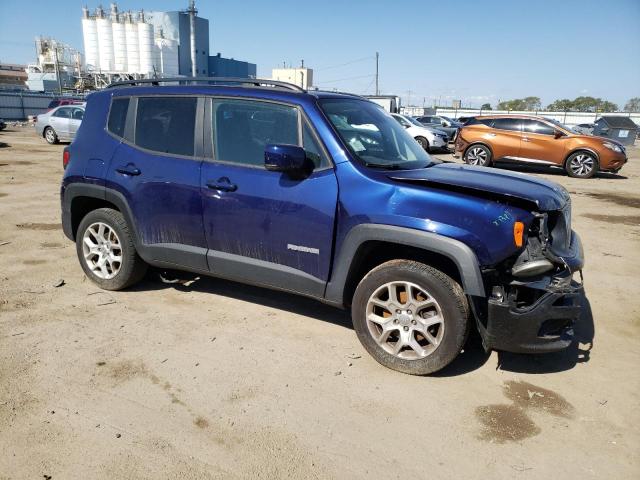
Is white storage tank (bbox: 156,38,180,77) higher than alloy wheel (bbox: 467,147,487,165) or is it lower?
higher

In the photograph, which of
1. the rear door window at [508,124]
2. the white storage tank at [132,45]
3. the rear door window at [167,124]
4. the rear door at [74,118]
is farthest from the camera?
the white storage tank at [132,45]

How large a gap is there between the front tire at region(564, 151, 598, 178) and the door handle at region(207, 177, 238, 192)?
523 inches

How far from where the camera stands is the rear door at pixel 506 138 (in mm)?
14398

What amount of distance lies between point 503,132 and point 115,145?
12850mm

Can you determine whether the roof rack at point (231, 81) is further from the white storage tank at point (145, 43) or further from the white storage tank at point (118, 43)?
the white storage tank at point (118, 43)

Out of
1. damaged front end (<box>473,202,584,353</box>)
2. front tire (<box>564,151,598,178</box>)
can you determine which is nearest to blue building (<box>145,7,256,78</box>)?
front tire (<box>564,151,598,178</box>)

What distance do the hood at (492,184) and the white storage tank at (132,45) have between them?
79.3 metres

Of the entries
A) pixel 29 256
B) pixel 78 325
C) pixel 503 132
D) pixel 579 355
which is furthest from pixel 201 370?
pixel 503 132

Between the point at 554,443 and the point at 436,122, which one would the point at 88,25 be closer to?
the point at 436,122

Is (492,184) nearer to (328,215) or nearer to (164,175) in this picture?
(328,215)

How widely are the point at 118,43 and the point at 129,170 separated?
80292mm

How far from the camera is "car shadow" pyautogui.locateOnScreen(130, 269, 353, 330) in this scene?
4.28 metres

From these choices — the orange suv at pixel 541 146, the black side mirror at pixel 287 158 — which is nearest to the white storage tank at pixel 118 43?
the orange suv at pixel 541 146

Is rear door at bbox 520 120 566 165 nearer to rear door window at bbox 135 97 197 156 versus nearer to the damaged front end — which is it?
the damaged front end
